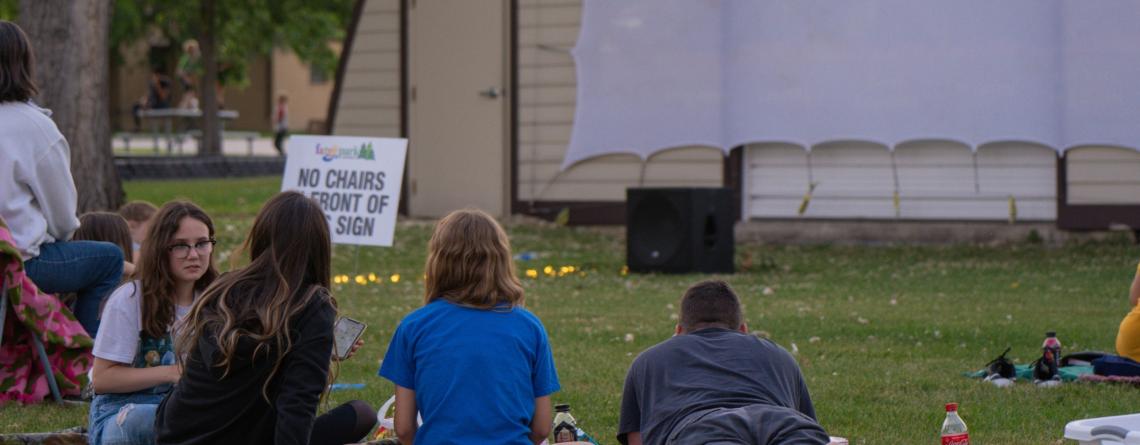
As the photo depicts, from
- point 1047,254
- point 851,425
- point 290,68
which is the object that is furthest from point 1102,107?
point 290,68

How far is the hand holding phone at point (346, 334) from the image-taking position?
4.77 meters

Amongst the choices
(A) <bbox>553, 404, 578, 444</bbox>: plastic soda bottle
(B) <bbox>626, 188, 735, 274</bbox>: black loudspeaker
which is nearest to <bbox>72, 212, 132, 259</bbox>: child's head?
(A) <bbox>553, 404, 578, 444</bbox>: plastic soda bottle

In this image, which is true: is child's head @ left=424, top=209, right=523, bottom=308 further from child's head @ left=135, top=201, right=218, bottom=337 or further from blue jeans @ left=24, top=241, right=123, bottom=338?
blue jeans @ left=24, top=241, right=123, bottom=338

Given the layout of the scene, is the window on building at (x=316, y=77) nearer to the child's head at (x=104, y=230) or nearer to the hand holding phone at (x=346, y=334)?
the child's head at (x=104, y=230)

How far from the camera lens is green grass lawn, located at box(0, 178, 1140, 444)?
6.27 meters

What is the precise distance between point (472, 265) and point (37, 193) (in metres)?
2.74

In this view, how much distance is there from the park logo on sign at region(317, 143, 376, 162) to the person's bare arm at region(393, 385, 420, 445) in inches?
245

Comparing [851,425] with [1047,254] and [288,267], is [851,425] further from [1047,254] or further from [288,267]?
[1047,254]

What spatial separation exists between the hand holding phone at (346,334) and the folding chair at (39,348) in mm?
2074

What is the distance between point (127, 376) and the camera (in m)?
4.76

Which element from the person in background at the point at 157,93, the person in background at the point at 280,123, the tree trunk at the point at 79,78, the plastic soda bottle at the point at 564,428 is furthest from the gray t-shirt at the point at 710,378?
the person in background at the point at 280,123

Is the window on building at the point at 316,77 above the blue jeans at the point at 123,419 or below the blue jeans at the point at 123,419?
above

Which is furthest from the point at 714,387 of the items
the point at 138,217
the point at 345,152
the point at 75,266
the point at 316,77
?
the point at 316,77

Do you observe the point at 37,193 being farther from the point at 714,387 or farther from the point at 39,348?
the point at 714,387
